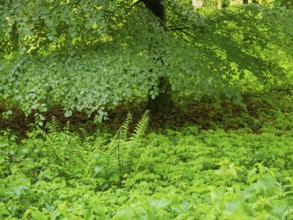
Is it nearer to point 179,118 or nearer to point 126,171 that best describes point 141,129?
point 126,171

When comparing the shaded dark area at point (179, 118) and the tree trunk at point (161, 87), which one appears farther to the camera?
the shaded dark area at point (179, 118)

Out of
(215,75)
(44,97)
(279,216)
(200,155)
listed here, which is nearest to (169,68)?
(215,75)

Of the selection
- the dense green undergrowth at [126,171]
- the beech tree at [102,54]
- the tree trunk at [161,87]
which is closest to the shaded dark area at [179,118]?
the tree trunk at [161,87]

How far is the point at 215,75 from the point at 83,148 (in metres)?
2.87

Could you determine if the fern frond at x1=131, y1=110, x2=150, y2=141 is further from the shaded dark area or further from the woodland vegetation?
the shaded dark area

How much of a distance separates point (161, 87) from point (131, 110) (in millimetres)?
2054

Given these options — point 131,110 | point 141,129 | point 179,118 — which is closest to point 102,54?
point 141,129

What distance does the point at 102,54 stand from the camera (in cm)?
692

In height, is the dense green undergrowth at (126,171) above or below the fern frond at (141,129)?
below

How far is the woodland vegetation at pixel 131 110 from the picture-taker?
4.36 meters

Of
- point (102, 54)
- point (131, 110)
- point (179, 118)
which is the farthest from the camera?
point (131, 110)

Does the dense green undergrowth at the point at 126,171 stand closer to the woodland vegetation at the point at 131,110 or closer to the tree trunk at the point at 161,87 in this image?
the woodland vegetation at the point at 131,110

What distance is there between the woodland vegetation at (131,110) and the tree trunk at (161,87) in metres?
0.02

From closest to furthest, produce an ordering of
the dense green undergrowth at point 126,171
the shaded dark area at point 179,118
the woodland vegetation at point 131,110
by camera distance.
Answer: the dense green undergrowth at point 126,171, the woodland vegetation at point 131,110, the shaded dark area at point 179,118
